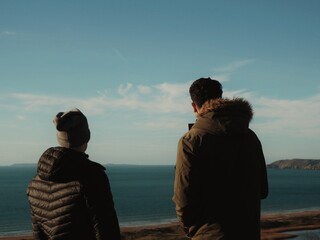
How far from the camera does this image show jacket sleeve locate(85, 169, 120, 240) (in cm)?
304

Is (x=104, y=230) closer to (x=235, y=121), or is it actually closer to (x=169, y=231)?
(x=235, y=121)

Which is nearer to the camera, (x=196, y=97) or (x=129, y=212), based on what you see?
(x=196, y=97)

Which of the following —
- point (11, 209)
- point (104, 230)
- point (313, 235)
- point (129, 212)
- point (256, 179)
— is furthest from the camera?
point (11, 209)

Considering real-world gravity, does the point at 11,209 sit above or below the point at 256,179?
below

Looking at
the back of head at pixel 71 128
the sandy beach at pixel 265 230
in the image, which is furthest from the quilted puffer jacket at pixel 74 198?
the sandy beach at pixel 265 230

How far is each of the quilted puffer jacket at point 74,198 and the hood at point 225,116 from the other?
1042 millimetres

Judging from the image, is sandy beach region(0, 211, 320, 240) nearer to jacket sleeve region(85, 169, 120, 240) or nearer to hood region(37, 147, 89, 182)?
hood region(37, 147, 89, 182)

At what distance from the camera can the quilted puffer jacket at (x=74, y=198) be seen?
120 inches

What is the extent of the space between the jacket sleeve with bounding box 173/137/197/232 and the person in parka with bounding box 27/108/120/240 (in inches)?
27.4

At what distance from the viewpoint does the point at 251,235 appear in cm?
383

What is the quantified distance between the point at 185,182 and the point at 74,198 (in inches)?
35.2

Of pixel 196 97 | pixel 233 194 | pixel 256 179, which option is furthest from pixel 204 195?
pixel 196 97

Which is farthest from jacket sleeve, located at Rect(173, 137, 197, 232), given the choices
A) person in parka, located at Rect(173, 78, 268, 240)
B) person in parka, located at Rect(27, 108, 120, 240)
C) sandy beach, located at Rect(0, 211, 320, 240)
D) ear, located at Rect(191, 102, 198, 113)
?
sandy beach, located at Rect(0, 211, 320, 240)

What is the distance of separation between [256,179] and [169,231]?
3569cm
